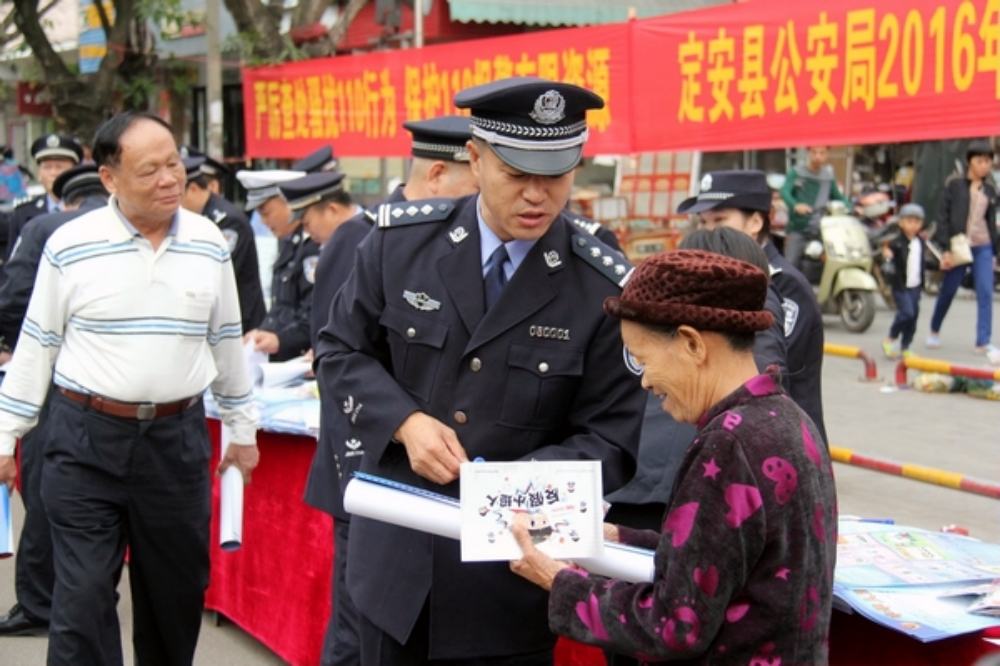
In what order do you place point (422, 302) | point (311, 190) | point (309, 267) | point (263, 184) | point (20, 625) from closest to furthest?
point (422, 302)
point (20, 625)
point (311, 190)
point (309, 267)
point (263, 184)

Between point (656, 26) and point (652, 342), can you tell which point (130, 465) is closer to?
point (652, 342)

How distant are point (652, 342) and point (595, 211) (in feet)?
42.6

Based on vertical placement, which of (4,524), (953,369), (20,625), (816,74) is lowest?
(20,625)

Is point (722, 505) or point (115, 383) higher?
point (722, 505)

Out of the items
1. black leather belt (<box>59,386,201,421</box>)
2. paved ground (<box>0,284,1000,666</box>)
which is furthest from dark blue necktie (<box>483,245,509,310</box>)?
paved ground (<box>0,284,1000,666</box>)

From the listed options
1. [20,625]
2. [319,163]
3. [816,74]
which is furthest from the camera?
[319,163]

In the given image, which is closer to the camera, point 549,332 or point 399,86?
point 549,332

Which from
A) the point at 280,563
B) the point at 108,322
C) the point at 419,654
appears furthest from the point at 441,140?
the point at 419,654

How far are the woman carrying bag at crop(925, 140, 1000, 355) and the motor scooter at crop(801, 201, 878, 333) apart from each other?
1429 millimetres

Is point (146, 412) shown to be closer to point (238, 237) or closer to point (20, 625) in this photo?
point (20, 625)

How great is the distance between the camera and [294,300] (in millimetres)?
5973

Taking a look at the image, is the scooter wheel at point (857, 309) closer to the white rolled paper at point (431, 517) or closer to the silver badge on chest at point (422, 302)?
the silver badge on chest at point (422, 302)

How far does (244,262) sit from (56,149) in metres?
1.45

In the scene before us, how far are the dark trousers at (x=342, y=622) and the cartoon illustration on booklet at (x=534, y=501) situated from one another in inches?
58.8
